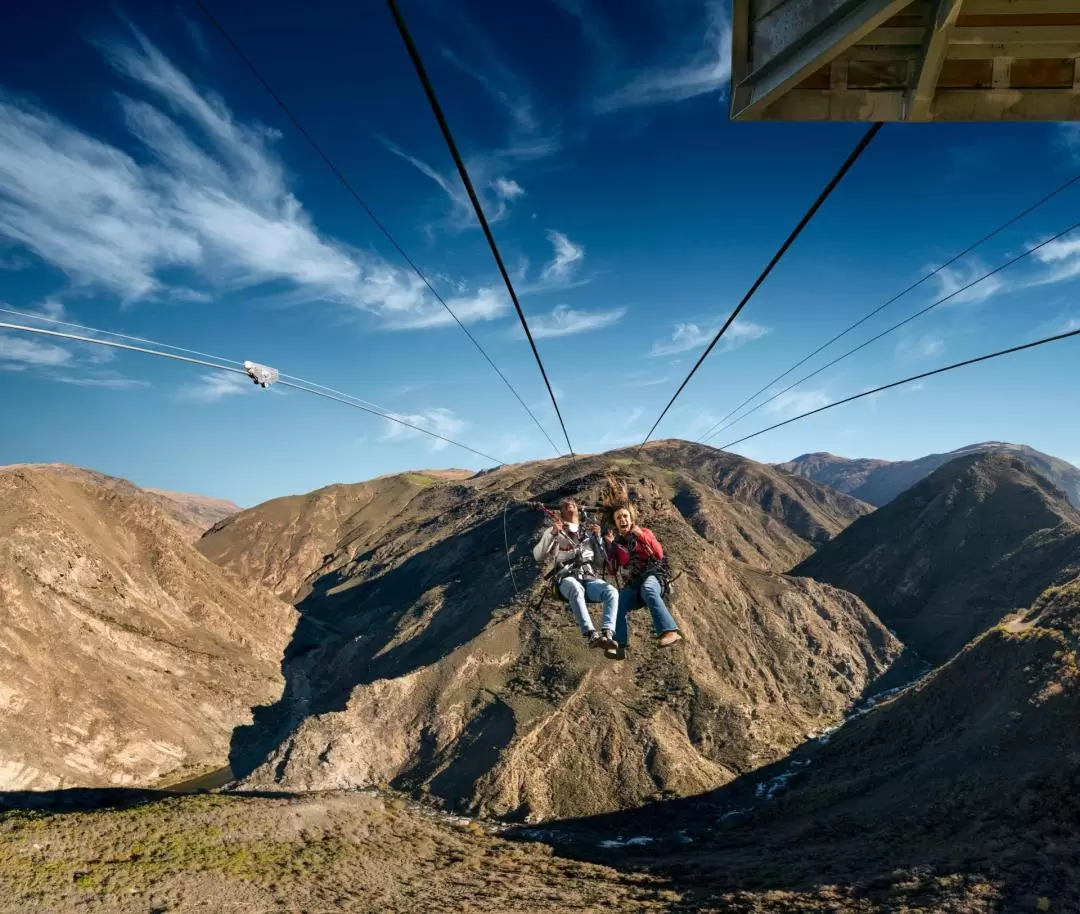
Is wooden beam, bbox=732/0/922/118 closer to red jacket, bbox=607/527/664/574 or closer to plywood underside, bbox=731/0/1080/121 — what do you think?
plywood underside, bbox=731/0/1080/121

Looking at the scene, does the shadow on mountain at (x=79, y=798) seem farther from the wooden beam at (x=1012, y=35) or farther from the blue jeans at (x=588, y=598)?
the wooden beam at (x=1012, y=35)

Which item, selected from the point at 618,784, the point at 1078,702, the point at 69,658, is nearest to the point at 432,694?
the point at 618,784

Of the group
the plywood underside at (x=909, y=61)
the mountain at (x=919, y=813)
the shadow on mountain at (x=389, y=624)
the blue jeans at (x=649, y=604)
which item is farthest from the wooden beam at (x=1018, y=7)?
the shadow on mountain at (x=389, y=624)

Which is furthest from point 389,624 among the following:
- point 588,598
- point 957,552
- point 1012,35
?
point 957,552

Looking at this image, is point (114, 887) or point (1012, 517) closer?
point (114, 887)

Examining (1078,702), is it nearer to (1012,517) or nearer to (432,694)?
(432,694)

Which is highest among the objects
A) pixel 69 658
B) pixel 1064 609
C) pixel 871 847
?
pixel 1064 609
